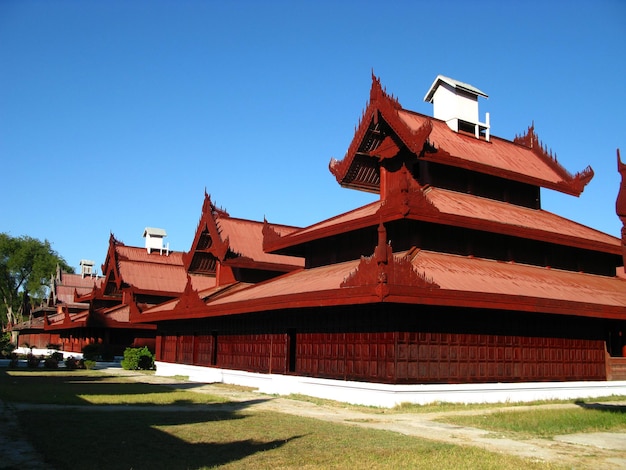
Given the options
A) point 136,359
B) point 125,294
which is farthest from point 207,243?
point 125,294

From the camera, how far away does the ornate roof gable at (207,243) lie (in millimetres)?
36594

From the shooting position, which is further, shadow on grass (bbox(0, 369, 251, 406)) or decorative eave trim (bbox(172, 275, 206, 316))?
decorative eave trim (bbox(172, 275, 206, 316))

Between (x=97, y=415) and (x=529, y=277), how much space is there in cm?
1508

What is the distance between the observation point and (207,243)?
129 feet

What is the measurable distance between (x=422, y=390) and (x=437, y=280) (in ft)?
10.5

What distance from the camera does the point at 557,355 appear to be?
888 inches

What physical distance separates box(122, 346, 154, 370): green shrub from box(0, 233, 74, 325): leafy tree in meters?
68.8

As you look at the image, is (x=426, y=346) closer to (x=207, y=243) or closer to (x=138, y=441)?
(x=138, y=441)

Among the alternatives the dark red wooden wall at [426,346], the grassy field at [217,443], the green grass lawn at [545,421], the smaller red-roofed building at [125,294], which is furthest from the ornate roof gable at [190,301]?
the green grass lawn at [545,421]

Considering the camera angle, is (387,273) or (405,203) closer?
(387,273)

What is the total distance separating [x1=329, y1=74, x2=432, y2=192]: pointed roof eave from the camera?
22578mm

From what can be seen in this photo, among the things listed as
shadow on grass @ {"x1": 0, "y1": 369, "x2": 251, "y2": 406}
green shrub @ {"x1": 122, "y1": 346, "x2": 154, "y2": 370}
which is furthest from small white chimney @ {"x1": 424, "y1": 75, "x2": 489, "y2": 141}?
green shrub @ {"x1": 122, "y1": 346, "x2": 154, "y2": 370}

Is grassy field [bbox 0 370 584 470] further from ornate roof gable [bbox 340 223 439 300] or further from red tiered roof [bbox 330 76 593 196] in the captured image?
red tiered roof [bbox 330 76 593 196]

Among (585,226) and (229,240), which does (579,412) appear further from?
(229,240)
